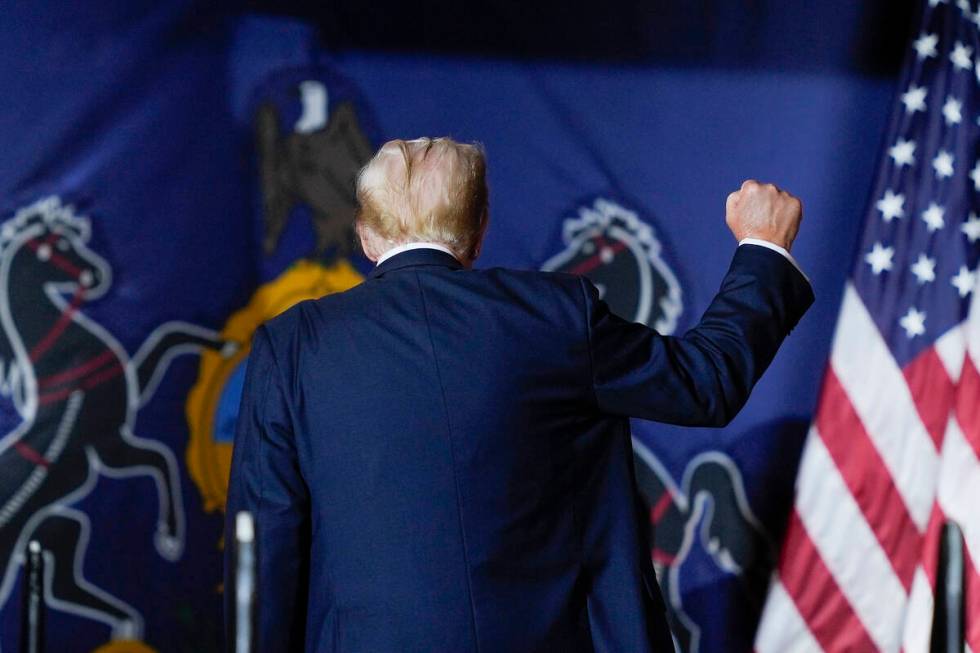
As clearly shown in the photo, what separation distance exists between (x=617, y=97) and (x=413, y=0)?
48cm

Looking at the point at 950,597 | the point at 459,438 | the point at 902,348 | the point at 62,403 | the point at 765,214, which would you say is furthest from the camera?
the point at 902,348

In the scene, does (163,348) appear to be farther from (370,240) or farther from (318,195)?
(370,240)

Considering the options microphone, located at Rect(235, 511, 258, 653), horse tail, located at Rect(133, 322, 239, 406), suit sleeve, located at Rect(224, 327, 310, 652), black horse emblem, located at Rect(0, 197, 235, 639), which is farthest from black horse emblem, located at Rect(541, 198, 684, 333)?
microphone, located at Rect(235, 511, 258, 653)

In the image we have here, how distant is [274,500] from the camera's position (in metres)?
1.30

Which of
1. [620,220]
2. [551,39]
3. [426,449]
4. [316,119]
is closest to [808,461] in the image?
[620,220]

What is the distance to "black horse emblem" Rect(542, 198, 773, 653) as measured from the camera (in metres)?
2.67

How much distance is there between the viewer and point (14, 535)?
91.1 inches

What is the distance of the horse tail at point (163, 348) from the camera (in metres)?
2.42

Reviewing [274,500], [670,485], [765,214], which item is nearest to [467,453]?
[274,500]

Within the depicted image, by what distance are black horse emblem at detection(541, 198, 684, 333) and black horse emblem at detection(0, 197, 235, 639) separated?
890mm

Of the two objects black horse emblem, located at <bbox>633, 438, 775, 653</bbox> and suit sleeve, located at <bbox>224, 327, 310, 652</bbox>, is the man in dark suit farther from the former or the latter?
black horse emblem, located at <bbox>633, 438, 775, 653</bbox>

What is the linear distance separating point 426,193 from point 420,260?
72 mm

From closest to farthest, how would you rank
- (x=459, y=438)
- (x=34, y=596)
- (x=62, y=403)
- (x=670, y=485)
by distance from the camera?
(x=459, y=438), (x=34, y=596), (x=62, y=403), (x=670, y=485)

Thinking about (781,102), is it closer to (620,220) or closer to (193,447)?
(620,220)
